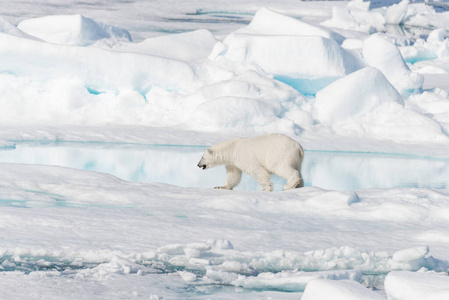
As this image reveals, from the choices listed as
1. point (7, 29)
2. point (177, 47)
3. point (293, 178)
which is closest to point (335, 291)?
point (293, 178)

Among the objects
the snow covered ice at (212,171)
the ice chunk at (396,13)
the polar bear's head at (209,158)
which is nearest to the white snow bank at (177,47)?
the snow covered ice at (212,171)

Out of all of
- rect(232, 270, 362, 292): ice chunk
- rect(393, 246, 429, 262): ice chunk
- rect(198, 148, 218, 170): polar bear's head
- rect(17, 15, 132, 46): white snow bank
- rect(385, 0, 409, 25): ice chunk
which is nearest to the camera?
rect(232, 270, 362, 292): ice chunk

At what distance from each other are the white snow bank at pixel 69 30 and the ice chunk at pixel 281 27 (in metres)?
2.79

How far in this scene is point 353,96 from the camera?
363 inches

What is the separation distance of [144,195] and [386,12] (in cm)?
2390

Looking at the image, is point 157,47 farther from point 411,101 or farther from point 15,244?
point 15,244

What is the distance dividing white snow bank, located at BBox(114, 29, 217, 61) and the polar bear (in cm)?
648

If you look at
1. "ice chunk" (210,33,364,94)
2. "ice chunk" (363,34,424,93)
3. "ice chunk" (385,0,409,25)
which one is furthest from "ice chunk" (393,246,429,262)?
"ice chunk" (385,0,409,25)

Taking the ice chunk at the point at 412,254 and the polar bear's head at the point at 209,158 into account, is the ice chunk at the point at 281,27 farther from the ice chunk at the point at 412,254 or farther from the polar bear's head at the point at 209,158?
the ice chunk at the point at 412,254

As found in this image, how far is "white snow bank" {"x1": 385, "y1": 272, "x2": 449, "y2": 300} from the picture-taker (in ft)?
7.09

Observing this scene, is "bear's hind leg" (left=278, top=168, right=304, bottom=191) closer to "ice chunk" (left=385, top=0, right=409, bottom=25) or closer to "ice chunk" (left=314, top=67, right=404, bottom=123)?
"ice chunk" (left=314, top=67, right=404, bottom=123)

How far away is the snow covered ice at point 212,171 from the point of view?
9.00ft

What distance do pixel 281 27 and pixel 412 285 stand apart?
11498 millimetres

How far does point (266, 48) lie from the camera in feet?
34.8
